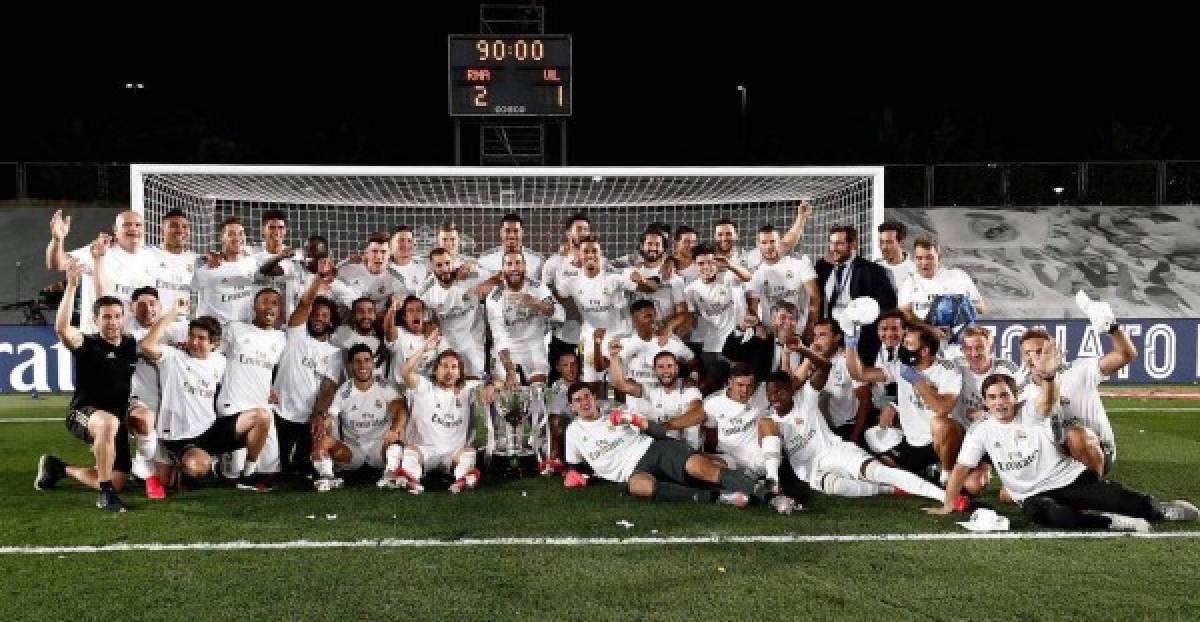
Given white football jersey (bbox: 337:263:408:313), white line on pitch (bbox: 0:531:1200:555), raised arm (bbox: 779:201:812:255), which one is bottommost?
white line on pitch (bbox: 0:531:1200:555)

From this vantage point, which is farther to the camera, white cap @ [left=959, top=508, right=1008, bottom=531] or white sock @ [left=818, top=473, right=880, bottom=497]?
Answer: white sock @ [left=818, top=473, right=880, bottom=497]

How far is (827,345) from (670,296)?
1.57 m

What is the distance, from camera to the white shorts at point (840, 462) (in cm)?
644

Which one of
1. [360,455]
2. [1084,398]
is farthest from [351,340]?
[1084,398]

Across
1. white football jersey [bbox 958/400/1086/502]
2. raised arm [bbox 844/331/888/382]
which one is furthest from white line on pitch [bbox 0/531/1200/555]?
raised arm [bbox 844/331/888/382]

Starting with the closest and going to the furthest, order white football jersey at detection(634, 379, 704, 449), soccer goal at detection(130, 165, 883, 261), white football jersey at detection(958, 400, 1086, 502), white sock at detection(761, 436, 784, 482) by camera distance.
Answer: white football jersey at detection(958, 400, 1086, 502) < white sock at detection(761, 436, 784, 482) < white football jersey at detection(634, 379, 704, 449) < soccer goal at detection(130, 165, 883, 261)

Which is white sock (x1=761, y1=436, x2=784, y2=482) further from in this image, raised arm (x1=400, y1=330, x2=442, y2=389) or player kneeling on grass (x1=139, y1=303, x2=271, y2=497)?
player kneeling on grass (x1=139, y1=303, x2=271, y2=497)

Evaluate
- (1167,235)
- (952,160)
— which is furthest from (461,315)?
(952,160)

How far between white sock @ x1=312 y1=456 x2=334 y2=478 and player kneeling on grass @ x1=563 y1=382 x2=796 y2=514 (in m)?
1.60

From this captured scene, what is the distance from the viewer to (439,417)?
22.9 ft

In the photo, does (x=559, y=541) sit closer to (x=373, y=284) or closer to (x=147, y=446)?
(x=147, y=446)

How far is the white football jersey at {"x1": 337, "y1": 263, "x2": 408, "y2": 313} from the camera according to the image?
778cm

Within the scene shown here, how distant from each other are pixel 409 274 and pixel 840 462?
3.67m

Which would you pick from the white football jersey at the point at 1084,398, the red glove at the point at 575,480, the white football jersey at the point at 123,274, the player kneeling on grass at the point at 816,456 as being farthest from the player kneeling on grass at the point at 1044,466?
the white football jersey at the point at 123,274
